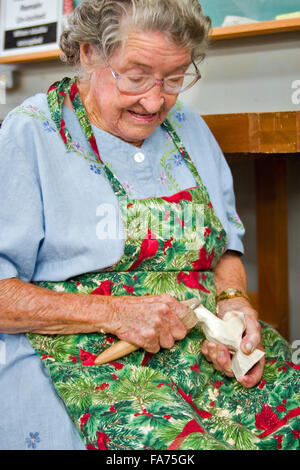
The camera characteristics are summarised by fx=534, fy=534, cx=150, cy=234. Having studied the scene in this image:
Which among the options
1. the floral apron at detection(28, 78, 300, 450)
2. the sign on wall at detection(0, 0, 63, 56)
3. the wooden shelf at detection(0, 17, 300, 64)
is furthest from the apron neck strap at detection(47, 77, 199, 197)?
the sign on wall at detection(0, 0, 63, 56)

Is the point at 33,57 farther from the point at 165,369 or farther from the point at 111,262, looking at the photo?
the point at 165,369

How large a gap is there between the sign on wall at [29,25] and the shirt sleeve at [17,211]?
1261 millimetres

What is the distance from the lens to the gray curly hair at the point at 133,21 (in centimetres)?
A: 98

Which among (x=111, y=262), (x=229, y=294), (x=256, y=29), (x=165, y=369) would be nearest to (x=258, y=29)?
(x=256, y=29)

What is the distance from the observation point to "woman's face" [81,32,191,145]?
999mm

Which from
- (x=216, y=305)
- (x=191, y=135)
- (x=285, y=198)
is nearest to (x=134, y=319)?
(x=216, y=305)

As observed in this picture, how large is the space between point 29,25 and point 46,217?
147cm

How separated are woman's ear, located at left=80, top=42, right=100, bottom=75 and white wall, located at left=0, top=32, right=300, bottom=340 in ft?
Answer: 2.87

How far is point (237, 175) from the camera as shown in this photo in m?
2.05

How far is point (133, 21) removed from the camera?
0.98 m

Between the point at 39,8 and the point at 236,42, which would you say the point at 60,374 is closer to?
the point at 236,42

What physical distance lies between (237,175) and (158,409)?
52.7 inches

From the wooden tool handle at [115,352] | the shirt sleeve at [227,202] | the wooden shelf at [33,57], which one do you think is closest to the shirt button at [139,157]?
the shirt sleeve at [227,202]

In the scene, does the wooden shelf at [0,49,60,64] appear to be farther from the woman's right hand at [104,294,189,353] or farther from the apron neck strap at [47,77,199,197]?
the woman's right hand at [104,294,189,353]
